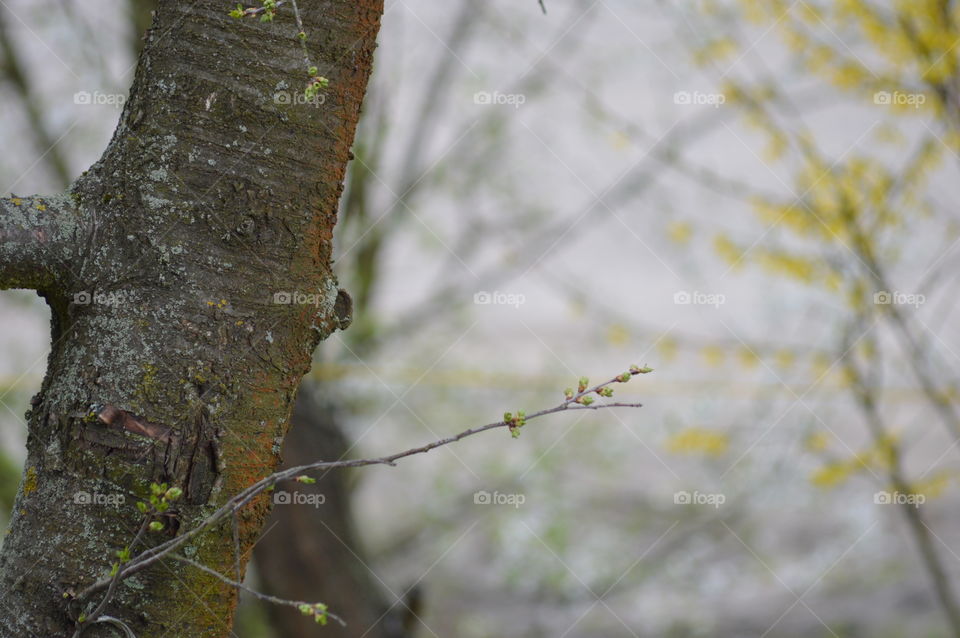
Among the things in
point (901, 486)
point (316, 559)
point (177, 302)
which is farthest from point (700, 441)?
point (177, 302)

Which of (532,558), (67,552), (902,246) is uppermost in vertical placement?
(67,552)

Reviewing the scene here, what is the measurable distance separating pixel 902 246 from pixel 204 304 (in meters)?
4.02

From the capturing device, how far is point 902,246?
423 cm

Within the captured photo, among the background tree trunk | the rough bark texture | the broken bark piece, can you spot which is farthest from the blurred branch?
the broken bark piece

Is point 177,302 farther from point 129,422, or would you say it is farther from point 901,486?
point 901,486

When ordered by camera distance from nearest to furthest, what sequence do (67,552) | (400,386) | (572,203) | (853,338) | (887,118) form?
1. (67,552)
2. (853,338)
3. (887,118)
4. (400,386)
5. (572,203)

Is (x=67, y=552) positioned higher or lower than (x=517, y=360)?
higher

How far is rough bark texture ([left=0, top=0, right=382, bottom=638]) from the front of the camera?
993 mm

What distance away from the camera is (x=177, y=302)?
1017 mm

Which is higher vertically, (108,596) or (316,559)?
(108,596)

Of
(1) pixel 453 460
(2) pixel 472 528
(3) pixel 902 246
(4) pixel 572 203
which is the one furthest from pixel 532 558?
(3) pixel 902 246

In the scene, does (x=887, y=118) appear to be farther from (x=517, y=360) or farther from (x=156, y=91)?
(x=156, y=91)

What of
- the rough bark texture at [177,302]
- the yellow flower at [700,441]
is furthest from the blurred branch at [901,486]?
the rough bark texture at [177,302]

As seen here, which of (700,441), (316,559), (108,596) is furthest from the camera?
(700,441)
